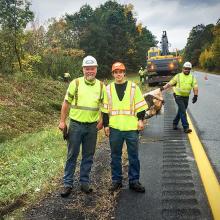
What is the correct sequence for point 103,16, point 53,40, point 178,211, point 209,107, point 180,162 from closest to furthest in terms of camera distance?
1. point 178,211
2. point 180,162
3. point 209,107
4. point 53,40
5. point 103,16

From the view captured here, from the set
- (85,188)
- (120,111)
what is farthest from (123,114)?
(85,188)

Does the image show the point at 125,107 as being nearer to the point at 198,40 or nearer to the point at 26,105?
the point at 26,105

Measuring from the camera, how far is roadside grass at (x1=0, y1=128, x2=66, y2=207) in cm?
660

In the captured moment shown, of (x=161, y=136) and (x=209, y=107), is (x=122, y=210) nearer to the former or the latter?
(x=161, y=136)

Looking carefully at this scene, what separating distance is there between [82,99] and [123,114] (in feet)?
2.14

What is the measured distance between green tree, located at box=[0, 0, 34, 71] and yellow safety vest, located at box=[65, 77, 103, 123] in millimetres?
18244

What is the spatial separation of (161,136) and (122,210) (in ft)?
18.4

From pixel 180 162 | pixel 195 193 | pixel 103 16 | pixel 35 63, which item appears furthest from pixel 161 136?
pixel 103 16

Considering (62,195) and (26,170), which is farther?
(26,170)

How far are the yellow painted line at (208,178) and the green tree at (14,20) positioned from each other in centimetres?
1690

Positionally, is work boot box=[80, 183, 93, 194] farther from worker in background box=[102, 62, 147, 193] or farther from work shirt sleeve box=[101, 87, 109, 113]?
work shirt sleeve box=[101, 87, 109, 113]

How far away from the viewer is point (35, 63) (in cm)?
2814

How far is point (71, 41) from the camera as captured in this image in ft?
208

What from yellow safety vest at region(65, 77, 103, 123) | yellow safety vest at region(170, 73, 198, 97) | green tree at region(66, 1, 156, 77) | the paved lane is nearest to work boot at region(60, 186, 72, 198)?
yellow safety vest at region(65, 77, 103, 123)
